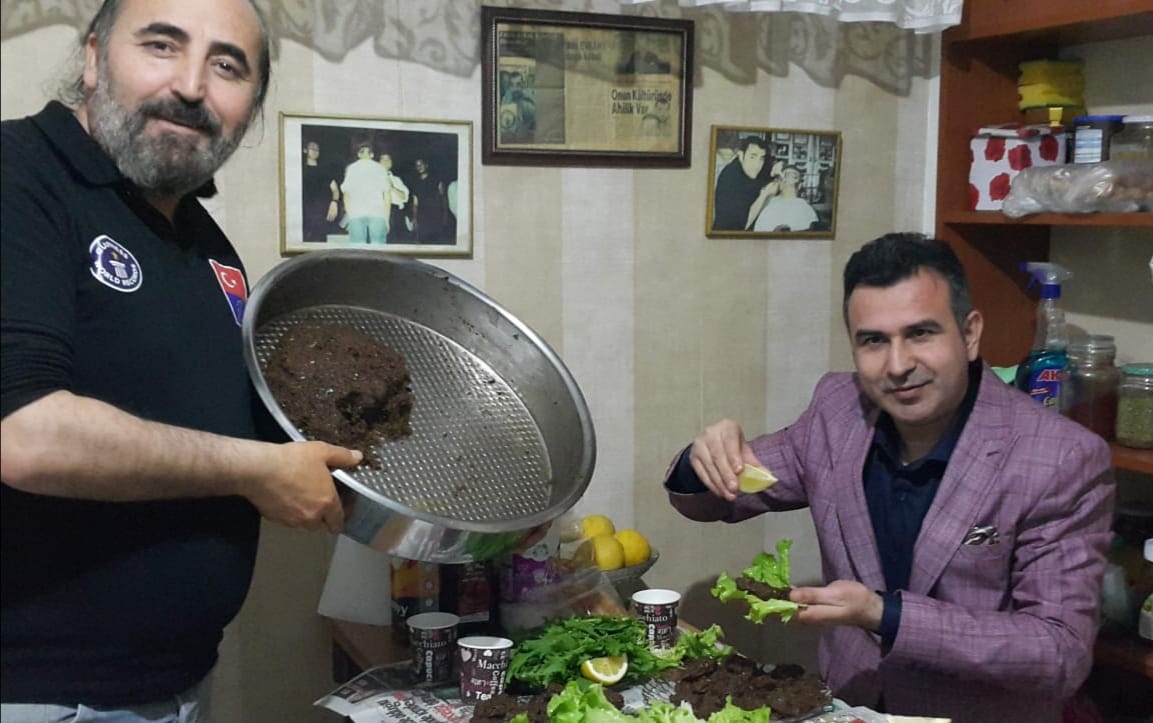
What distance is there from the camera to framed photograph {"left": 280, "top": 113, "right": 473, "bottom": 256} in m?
1.56

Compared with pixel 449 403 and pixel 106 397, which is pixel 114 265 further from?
pixel 449 403

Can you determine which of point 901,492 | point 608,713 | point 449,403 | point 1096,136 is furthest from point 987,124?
point 608,713

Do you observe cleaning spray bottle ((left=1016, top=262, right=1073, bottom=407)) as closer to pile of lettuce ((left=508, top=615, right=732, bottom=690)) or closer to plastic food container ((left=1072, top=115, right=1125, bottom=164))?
plastic food container ((left=1072, top=115, right=1125, bottom=164))

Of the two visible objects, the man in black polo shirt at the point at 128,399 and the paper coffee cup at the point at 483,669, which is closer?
the man in black polo shirt at the point at 128,399

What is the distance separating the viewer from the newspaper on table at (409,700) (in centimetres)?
127

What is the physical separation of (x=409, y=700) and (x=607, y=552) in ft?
1.47

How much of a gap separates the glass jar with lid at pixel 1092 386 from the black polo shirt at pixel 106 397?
1.37 metres

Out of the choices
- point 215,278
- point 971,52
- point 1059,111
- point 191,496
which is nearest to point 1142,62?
point 1059,111

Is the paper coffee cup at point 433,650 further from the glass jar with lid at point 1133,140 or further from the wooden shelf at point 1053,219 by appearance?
the glass jar with lid at point 1133,140

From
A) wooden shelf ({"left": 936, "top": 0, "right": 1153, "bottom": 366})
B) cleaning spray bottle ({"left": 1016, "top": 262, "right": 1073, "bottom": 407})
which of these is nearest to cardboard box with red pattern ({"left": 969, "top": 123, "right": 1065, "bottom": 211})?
wooden shelf ({"left": 936, "top": 0, "right": 1153, "bottom": 366})

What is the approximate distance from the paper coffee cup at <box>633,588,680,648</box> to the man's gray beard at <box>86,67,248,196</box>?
0.79 metres

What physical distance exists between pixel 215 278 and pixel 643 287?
834mm

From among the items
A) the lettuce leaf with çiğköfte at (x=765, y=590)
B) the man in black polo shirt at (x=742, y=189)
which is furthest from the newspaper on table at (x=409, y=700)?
the man in black polo shirt at (x=742, y=189)

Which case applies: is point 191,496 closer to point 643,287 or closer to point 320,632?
point 320,632
